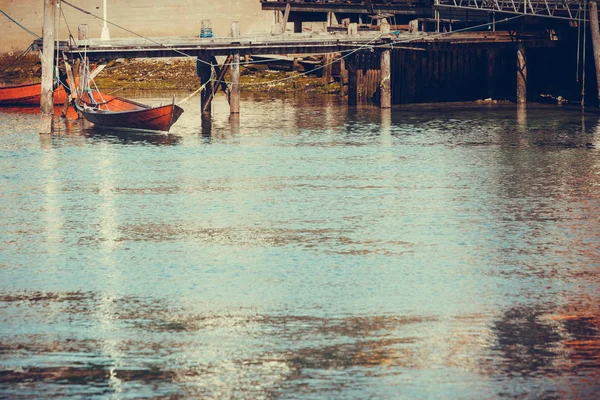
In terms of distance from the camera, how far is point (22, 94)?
50.8 meters

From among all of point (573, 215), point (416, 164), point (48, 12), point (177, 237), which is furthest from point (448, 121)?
point (177, 237)

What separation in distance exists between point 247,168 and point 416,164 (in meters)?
4.53

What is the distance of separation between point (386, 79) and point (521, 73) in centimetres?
623

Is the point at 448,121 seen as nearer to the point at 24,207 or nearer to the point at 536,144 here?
the point at 536,144

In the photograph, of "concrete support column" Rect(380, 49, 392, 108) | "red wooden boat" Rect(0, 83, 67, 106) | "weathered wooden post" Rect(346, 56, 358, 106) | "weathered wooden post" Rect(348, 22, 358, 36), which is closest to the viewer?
"weathered wooden post" Rect(348, 22, 358, 36)

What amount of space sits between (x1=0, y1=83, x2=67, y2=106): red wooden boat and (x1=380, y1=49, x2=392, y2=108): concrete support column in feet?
52.7

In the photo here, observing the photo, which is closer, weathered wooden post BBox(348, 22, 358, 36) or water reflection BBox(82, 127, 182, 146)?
water reflection BBox(82, 127, 182, 146)

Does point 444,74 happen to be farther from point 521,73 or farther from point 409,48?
point 409,48

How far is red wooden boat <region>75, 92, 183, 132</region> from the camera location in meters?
37.0

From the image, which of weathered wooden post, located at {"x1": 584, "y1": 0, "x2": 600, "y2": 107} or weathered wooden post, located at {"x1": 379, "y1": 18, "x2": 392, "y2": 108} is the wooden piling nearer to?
weathered wooden post, located at {"x1": 584, "y1": 0, "x2": 600, "y2": 107}

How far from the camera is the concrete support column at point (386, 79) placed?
42.4 metres

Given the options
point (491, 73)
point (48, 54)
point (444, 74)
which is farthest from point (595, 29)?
point (48, 54)

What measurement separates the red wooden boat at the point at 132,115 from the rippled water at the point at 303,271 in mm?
4380

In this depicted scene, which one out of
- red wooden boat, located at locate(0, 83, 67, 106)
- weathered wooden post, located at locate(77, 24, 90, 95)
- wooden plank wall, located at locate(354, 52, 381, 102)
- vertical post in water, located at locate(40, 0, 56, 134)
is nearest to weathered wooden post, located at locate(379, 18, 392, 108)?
wooden plank wall, located at locate(354, 52, 381, 102)
